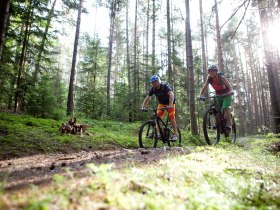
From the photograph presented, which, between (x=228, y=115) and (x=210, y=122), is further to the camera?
(x=228, y=115)

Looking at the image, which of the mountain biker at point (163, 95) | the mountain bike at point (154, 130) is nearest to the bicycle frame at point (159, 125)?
the mountain bike at point (154, 130)

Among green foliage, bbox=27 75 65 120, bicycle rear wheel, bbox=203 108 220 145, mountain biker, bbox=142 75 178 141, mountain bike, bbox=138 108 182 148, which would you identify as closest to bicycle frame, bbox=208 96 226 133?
bicycle rear wheel, bbox=203 108 220 145

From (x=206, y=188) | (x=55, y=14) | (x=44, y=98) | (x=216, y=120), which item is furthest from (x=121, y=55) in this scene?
(x=206, y=188)

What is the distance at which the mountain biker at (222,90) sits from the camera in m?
7.03

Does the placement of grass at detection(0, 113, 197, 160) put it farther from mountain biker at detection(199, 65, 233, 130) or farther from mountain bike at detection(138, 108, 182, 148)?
mountain biker at detection(199, 65, 233, 130)

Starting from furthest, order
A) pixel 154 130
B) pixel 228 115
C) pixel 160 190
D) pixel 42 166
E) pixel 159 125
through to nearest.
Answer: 1. pixel 228 115
2. pixel 159 125
3. pixel 154 130
4. pixel 42 166
5. pixel 160 190

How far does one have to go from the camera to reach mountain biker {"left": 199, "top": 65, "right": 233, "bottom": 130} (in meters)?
7.03

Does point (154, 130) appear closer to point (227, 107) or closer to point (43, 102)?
point (227, 107)

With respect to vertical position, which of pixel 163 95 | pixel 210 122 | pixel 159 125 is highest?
pixel 163 95

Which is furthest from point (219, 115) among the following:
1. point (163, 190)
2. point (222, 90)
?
point (163, 190)

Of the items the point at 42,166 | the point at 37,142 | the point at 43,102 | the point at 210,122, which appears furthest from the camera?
the point at 43,102

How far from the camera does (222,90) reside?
7203mm

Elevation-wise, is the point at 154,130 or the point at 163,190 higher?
the point at 154,130

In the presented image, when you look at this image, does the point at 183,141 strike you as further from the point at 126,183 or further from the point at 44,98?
the point at 126,183
